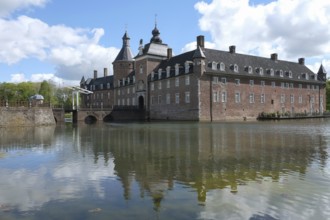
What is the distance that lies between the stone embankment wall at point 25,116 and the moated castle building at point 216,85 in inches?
551

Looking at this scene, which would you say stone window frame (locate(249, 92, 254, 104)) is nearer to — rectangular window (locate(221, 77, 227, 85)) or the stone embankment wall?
rectangular window (locate(221, 77, 227, 85))

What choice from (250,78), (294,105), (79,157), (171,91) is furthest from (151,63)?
(79,157)

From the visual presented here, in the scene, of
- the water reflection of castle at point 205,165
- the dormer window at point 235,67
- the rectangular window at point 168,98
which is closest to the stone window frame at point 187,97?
the rectangular window at point 168,98

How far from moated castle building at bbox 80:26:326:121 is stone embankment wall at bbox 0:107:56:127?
14.0 meters

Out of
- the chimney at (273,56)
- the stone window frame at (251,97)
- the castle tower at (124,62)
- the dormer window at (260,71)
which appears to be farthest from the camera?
the castle tower at (124,62)

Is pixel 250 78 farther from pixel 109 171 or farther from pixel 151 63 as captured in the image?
pixel 109 171

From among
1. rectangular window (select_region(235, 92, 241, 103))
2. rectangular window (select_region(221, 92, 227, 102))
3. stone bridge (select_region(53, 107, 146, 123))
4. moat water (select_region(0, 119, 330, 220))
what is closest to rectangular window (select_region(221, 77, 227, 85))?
rectangular window (select_region(221, 92, 227, 102))

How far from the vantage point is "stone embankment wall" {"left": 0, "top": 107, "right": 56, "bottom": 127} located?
35.7 m

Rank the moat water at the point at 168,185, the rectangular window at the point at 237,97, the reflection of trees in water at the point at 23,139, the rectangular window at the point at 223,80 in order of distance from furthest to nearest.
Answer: the rectangular window at the point at 237,97 < the rectangular window at the point at 223,80 < the reflection of trees in water at the point at 23,139 < the moat water at the point at 168,185

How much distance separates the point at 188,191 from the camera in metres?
7.39

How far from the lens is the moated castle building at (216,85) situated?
151 ft

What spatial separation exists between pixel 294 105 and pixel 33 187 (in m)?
55.1

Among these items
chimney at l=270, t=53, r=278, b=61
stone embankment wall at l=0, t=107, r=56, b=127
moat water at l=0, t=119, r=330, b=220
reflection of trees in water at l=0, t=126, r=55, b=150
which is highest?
chimney at l=270, t=53, r=278, b=61

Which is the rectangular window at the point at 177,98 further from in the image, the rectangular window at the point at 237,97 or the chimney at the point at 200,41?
the rectangular window at the point at 237,97
